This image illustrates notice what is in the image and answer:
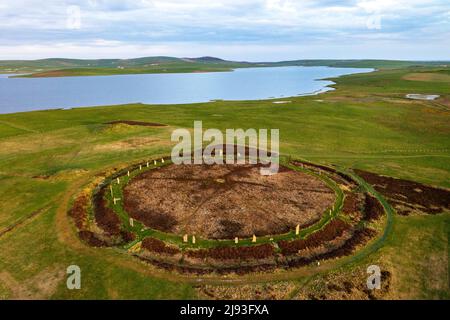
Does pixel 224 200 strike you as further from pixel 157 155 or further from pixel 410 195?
pixel 410 195

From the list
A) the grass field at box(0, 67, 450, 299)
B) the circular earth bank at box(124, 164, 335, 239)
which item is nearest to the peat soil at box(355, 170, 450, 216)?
the grass field at box(0, 67, 450, 299)

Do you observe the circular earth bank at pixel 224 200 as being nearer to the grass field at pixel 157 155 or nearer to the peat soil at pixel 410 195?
the grass field at pixel 157 155

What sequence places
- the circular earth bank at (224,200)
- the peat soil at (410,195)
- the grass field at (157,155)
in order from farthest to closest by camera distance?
the peat soil at (410,195) < the circular earth bank at (224,200) < the grass field at (157,155)

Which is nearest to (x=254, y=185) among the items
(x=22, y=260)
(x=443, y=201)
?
(x=443, y=201)

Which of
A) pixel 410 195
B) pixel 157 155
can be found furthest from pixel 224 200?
pixel 410 195

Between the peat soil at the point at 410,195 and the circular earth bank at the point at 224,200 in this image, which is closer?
the circular earth bank at the point at 224,200

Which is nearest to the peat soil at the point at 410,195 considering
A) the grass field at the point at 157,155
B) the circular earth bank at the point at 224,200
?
the grass field at the point at 157,155
